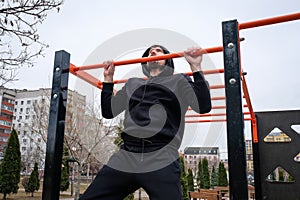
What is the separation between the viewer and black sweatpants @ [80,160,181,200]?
1.25 m

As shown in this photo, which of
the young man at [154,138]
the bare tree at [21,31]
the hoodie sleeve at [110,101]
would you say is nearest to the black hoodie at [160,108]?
the young man at [154,138]

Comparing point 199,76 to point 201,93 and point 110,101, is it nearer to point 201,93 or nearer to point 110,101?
point 201,93

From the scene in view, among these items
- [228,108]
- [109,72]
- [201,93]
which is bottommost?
[228,108]

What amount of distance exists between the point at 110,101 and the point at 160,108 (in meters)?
0.40

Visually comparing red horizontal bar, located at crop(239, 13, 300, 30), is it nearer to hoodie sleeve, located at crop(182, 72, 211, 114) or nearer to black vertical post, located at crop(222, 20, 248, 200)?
black vertical post, located at crop(222, 20, 248, 200)

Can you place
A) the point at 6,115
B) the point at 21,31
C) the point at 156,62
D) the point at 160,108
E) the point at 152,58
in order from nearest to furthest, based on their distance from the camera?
the point at 160,108, the point at 152,58, the point at 156,62, the point at 21,31, the point at 6,115

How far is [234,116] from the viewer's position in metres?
1.09

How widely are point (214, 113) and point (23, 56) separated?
108 inches

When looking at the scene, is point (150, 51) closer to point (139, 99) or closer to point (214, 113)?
point (139, 99)

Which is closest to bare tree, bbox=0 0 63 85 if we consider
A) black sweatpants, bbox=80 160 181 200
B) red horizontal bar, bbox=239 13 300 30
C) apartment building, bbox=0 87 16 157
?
black sweatpants, bbox=80 160 181 200

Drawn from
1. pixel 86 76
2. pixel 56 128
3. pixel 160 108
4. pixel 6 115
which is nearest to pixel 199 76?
pixel 160 108

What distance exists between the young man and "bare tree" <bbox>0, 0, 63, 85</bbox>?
2.70 meters

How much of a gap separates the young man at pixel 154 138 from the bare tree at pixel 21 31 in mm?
2696

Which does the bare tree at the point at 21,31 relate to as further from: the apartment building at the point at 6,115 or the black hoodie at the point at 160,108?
the apartment building at the point at 6,115
